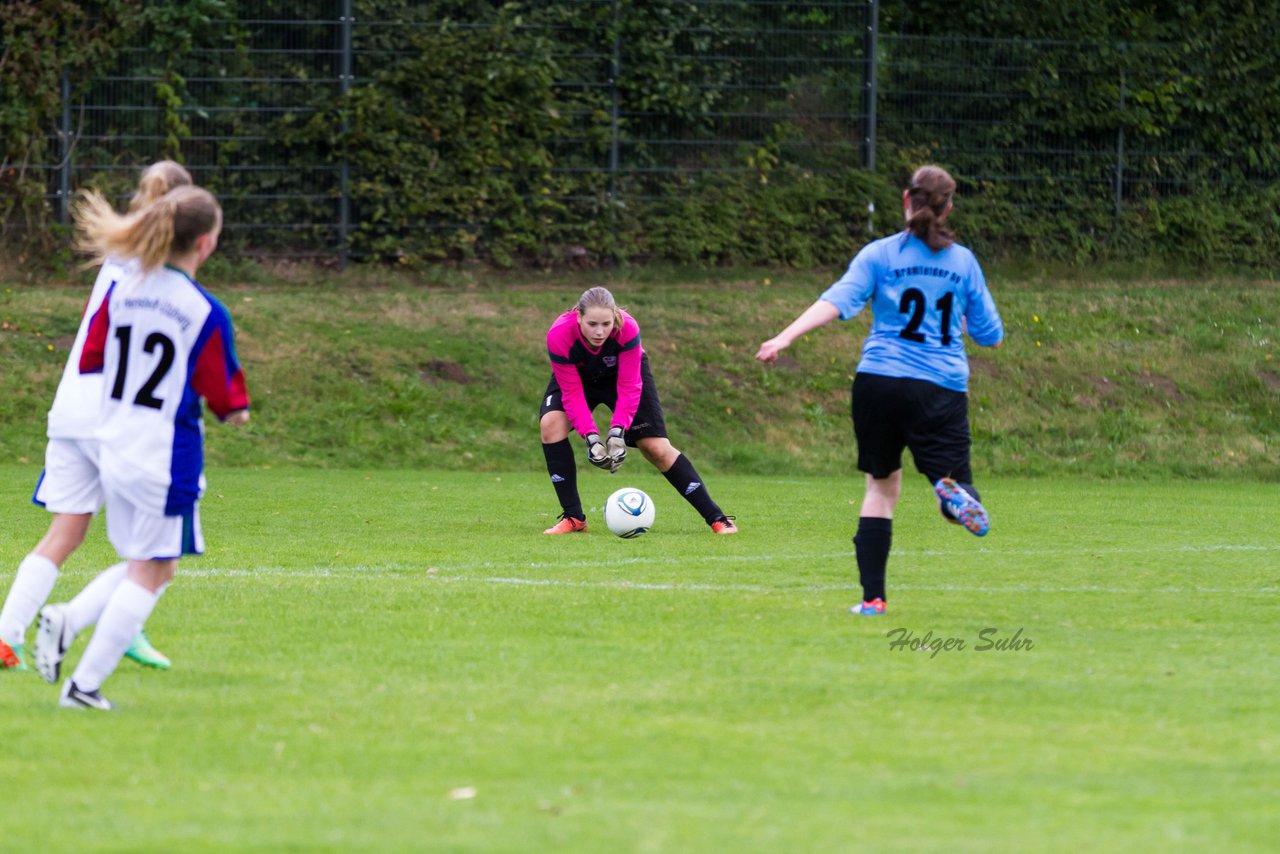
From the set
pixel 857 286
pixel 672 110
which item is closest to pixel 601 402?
pixel 857 286

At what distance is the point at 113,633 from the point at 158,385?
0.80 metres

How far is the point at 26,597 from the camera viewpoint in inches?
253

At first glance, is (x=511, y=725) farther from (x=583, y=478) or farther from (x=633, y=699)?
(x=583, y=478)

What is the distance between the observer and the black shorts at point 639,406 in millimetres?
11430

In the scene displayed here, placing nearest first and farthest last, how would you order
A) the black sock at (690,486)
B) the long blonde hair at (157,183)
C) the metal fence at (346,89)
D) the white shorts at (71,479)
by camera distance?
1. the long blonde hair at (157,183)
2. the white shorts at (71,479)
3. the black sock at (690,486)
4. the metal fence at (346,89)

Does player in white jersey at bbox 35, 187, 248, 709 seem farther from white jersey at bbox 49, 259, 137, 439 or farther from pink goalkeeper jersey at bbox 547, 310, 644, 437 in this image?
pink goalkeeper jersey at bbox 547, 310, 644, 437

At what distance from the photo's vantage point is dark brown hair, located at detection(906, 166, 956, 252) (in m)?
7.43

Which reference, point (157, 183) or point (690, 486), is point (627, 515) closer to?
point (690, 486)

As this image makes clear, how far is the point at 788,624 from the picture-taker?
7.34 metres

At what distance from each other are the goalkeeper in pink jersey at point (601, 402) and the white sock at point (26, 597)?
4.72m

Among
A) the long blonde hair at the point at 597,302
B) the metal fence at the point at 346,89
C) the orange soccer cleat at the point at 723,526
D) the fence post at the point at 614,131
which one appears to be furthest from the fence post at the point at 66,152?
the orange soccer cleat at the point at 723,526

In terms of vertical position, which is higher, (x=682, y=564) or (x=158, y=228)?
(x=158, y=228)

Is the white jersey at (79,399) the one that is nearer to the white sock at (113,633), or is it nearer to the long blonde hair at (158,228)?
the long blonde hair at (158,228)

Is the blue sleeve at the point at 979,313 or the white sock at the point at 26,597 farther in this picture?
the blue sleeve at the point at 979,313
